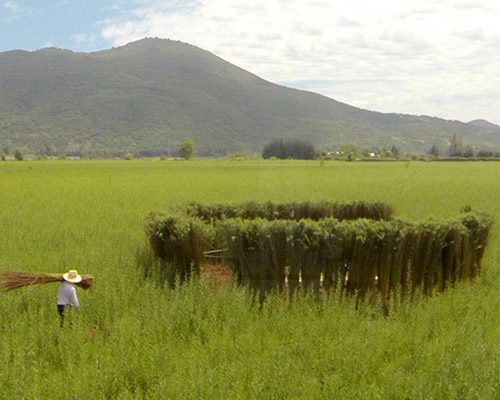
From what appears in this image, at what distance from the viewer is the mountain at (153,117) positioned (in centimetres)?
A: 15450

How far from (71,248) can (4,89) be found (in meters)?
188

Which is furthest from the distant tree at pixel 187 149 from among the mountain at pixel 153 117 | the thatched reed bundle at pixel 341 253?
the thatched reed bundle at pixel 341 253

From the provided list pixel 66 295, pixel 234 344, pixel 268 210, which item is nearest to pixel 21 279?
pixel 66 295

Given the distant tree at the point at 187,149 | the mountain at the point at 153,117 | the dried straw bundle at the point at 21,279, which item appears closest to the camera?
the dried straw bundle at the point at 21,279

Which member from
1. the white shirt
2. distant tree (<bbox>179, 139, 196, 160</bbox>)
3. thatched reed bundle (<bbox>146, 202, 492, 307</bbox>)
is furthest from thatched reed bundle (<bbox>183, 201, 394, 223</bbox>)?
distant tree (<bbox>179, 139, 196, 160</bbox>)

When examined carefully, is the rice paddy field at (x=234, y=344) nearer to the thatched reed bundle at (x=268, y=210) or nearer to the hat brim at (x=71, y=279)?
the hat brim at (x=71, y=279)

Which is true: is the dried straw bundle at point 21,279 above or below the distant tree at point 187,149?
below

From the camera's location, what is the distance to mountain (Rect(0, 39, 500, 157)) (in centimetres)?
15450

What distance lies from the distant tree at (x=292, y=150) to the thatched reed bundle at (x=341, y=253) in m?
105

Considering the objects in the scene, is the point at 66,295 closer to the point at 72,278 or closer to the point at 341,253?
the point at 72,278

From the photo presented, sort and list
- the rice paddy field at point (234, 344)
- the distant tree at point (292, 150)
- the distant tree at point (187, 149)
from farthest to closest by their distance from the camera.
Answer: the distant tree at point (187, 149) < the distant tree at point (292, 150) < the rice paddy field at point (234, 344)

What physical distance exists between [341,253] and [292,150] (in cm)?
10885

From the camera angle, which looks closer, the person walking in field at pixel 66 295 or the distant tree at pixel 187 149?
the person walking in field at pixel 66 295

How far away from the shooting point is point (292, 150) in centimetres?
11600
